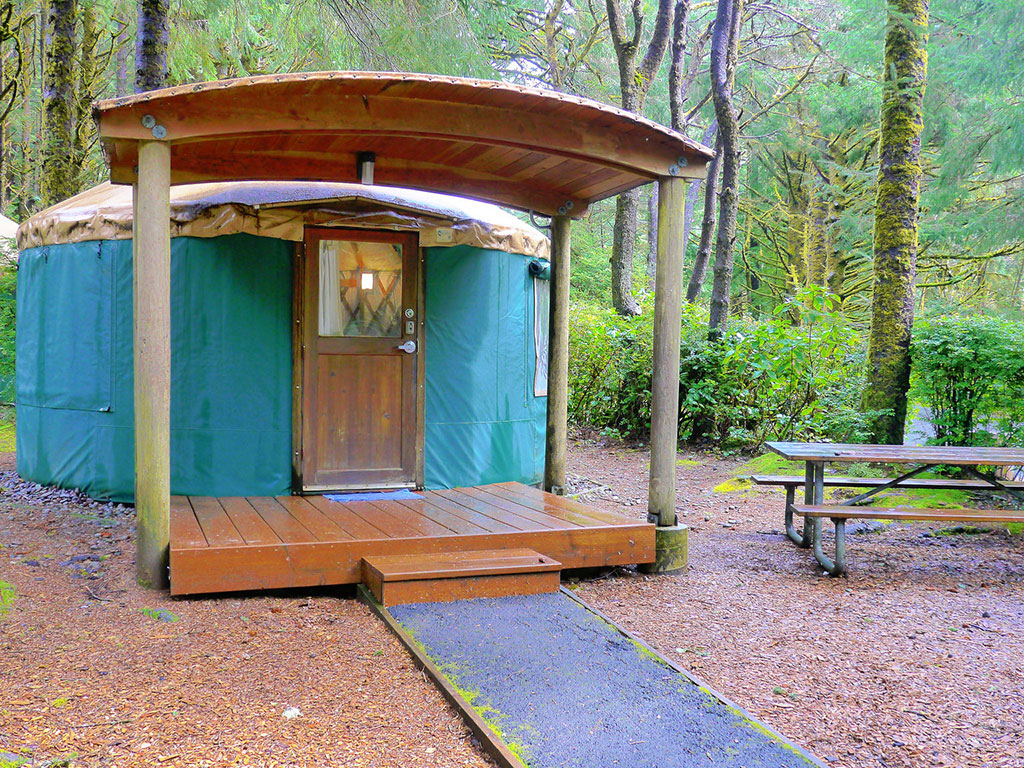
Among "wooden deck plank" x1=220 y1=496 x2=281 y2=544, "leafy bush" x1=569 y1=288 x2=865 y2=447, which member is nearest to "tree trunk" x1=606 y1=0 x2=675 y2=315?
"leafy bush" x1=569 y1=288 x2=865 y2=447

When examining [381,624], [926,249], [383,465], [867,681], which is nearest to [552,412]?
[383,465]

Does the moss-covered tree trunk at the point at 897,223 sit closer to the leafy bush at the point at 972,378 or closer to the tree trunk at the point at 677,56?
the leafy bush at the point at 972,378

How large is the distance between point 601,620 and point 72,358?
4.12 meters

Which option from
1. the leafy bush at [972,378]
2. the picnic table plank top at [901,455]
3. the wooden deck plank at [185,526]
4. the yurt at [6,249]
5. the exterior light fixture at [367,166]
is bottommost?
the wooden deck plank at [185,526]

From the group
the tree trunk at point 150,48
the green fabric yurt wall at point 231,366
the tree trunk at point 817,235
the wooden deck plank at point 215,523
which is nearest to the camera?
the wooden deck plank at point 215,523

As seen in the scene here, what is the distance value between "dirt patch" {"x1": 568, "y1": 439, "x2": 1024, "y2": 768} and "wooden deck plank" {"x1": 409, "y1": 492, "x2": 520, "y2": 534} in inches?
18.9

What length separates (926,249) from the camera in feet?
38.0

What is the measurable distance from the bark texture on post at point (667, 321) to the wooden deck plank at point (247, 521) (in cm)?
196

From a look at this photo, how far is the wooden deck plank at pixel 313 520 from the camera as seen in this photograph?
3.82 metres

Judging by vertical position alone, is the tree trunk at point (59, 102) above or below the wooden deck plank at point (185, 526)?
above

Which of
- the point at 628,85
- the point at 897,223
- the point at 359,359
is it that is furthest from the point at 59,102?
the point at 897,223

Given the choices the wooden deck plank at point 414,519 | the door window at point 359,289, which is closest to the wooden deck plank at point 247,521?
the wooden deck plank at point 414,519

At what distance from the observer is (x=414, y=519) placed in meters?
4.29

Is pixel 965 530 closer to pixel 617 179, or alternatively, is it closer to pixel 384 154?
pixel 617 179
